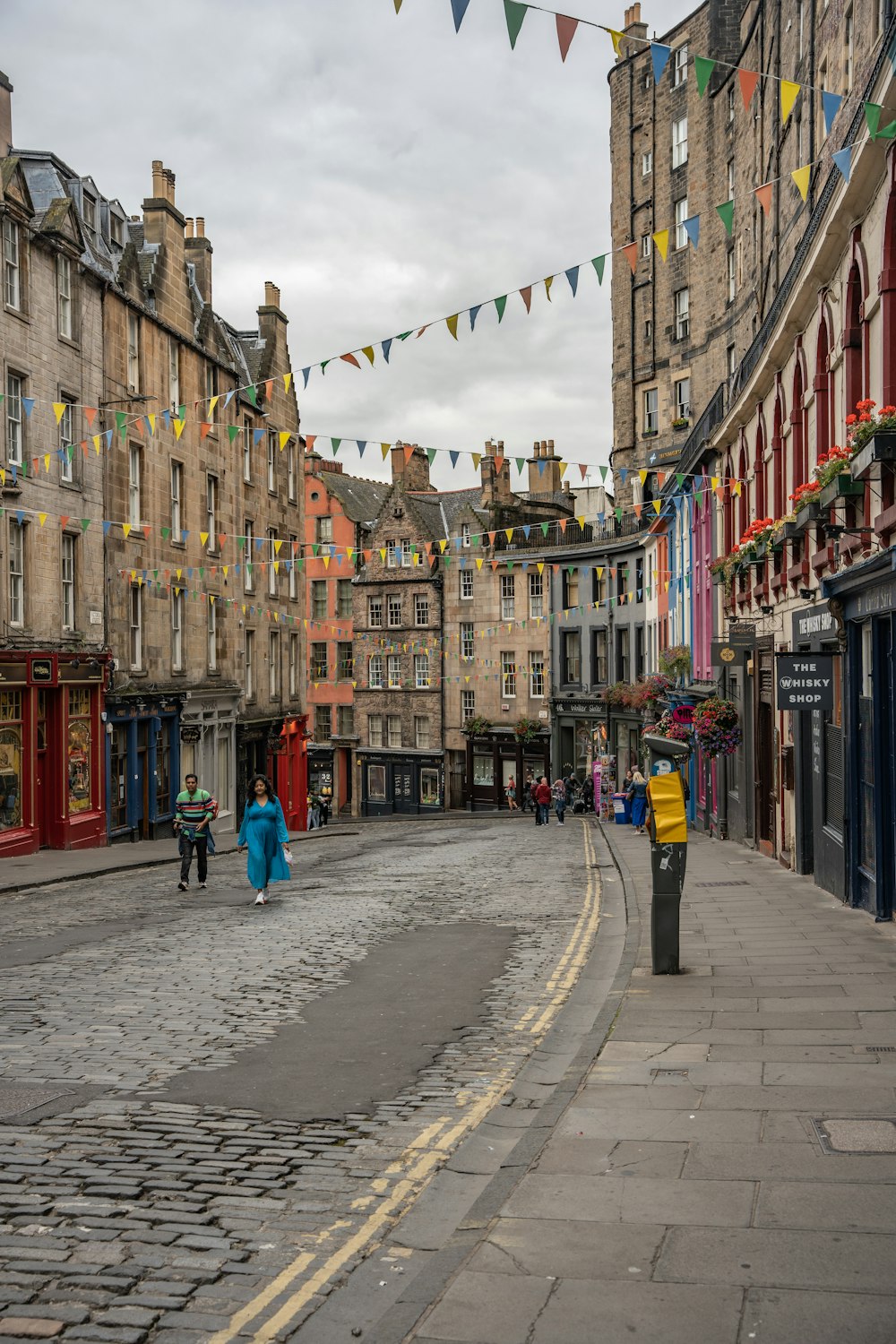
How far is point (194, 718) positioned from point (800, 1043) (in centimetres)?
2837

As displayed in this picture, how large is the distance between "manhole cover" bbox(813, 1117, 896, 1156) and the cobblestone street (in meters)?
1.93

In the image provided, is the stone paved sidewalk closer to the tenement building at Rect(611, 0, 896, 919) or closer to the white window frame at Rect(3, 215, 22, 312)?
the tenement building at Rect(611, 0, 896, 919)

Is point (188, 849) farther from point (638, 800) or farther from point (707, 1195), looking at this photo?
point (638, 800)

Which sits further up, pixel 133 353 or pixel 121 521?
pixel 133 353

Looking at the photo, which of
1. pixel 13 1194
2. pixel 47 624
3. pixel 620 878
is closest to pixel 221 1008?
pixel 13 1194

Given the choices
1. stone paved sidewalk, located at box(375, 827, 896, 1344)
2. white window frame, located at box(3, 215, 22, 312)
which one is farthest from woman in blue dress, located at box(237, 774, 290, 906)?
white window frame, located at box(3, 215, 22, 312)

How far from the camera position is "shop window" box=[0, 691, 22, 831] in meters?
24.8

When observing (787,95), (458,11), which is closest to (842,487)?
(787,95)

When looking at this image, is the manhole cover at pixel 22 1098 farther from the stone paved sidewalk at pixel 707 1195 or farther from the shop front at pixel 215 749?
the shop front at pixel 215 749

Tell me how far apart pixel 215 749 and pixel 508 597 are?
24506 mm

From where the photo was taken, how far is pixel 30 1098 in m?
7.49

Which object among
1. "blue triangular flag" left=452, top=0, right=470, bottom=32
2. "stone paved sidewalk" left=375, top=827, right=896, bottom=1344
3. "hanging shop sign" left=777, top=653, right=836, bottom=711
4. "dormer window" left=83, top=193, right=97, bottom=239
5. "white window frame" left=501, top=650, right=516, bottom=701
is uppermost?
"dormer window" left=83, top=193, right=97, bottom=239

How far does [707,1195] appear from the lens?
5.58m

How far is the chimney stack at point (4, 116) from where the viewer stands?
2547 cm
